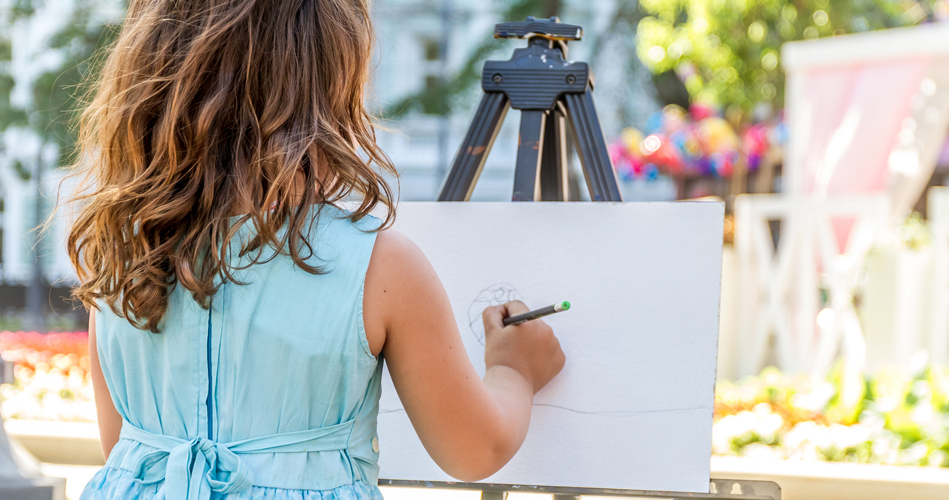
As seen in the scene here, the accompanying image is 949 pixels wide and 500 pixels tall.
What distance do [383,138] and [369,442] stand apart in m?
8.93

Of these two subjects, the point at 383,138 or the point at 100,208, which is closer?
the point at 100,208

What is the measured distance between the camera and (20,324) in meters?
7.74

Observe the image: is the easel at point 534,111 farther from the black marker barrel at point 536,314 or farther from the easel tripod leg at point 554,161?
the black marker barrel at point 536,314

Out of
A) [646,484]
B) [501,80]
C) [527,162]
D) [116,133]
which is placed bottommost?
[646,484]

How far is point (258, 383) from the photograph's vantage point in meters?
0.75

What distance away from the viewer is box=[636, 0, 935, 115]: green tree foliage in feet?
17.8

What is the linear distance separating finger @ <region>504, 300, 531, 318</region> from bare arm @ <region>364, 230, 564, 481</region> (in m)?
0.34

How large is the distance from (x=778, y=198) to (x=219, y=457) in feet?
17.9

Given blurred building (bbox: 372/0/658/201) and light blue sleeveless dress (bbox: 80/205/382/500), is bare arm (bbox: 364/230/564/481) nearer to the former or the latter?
light blue sleeveless dress (bbox: 80/205/382/500)

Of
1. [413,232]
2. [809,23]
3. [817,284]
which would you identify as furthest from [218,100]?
[809,23]

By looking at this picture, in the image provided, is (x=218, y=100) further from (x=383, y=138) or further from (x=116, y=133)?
(x=383, y=138)

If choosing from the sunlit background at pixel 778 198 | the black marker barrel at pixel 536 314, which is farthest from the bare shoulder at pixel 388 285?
the black marker barrel at pixel 536 314

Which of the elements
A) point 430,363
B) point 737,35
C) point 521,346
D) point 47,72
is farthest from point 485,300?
point 47,72

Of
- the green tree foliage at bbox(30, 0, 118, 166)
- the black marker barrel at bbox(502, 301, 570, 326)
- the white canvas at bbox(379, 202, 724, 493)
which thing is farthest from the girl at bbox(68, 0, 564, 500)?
the green tree foliage at bbox(30, 0, 118, 166)
